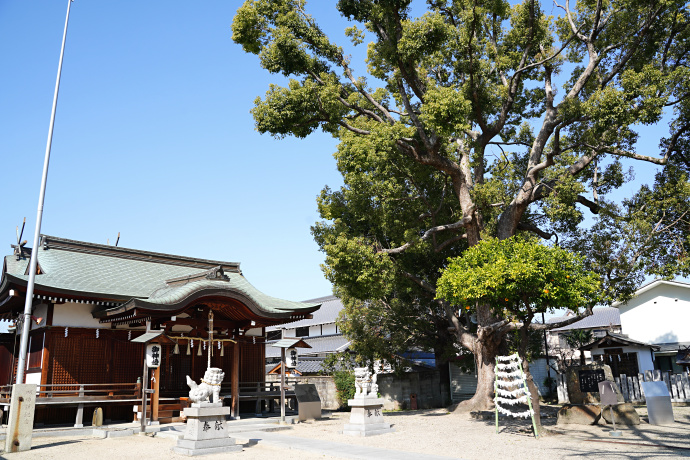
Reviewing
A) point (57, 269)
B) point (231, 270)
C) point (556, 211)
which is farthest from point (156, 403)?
point (556, 211)

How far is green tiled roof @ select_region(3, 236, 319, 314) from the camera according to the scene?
17.0 meters

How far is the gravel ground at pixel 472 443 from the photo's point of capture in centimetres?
1066

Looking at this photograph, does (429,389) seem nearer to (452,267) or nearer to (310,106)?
(452,267)

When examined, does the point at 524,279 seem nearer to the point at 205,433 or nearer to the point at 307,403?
the point at 205,433

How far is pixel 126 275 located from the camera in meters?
20.4

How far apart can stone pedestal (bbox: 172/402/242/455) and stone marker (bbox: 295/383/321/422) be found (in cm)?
622

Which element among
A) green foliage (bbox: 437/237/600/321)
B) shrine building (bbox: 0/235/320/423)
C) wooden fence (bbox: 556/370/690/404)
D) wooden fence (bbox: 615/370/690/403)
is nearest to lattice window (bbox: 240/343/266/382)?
shrine building (bbox: 0/235/320/423)

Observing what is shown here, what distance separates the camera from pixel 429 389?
27109 mm

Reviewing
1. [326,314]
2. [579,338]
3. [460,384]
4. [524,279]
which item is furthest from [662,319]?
[524,279]

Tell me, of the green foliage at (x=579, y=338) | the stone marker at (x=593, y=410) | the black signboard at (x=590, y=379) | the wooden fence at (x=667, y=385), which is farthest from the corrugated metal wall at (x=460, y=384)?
the stone marker at (x=593, y=410)

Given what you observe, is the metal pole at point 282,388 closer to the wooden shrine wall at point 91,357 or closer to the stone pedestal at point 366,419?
the stone pedestal at point 366,419

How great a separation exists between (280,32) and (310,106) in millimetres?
2835

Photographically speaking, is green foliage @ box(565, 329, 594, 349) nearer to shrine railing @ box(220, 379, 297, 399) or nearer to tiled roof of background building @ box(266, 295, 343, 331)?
tiled roof of background building @ box(266, 295, 343, 331)

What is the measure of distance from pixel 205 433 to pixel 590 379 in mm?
12625
